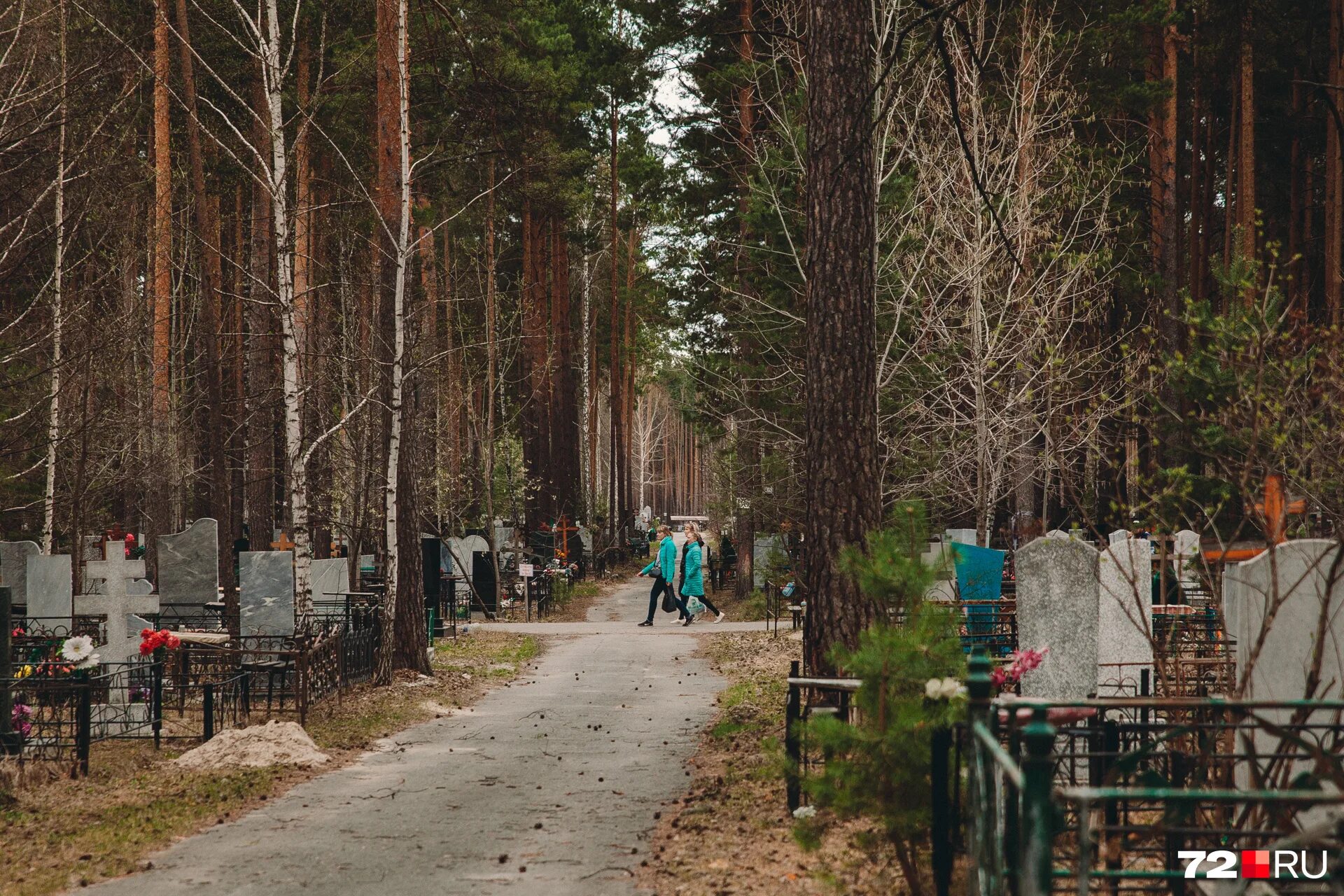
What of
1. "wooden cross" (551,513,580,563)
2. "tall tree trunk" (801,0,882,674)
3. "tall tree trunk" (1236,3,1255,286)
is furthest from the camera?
"wooden cross" (551,513,580,563)

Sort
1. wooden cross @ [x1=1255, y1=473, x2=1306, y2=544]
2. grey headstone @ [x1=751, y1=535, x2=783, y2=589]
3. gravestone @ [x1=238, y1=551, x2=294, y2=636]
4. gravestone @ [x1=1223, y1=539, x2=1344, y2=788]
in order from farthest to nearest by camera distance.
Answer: grey headstone @ [x1=751, y1=535, x2=783, y2=589] < gravestone @ [x1=238, y1=551, x2=294, y2=636] < wooden cross @ [x1=1255, y1=473, x2=1306, y2=544] < gravestone @ [x1=1223, y1=539, x2=1344, y2=788]

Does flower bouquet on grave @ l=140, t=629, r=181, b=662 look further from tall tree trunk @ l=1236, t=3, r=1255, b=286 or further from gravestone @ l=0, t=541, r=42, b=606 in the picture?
tall tree trunk @ l=1236, t=3, r=1255, b=286

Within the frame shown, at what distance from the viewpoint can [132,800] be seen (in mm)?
8992

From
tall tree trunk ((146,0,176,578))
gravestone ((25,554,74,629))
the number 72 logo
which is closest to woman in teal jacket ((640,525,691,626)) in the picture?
tall tree trunk ((146,0,176,578))

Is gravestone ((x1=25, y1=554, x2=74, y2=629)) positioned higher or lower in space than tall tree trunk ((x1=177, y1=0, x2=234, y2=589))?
lower

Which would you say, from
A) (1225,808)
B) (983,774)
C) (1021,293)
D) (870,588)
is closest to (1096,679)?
(1225,808)

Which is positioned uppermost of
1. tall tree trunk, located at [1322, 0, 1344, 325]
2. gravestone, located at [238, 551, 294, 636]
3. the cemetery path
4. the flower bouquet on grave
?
tall tree trunk, located at [1322, 0, 1344, 325]

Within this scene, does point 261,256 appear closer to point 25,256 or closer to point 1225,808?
point 25,256

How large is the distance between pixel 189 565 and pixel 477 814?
357 inches

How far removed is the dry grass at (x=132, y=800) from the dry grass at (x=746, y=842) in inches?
121

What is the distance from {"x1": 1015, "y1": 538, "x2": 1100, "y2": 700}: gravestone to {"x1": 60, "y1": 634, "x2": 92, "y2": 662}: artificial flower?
7.93 metres

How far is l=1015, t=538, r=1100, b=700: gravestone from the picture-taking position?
9.52 m

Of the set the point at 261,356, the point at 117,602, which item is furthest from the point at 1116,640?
the point at 261,356

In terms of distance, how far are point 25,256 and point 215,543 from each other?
4.24 metres
